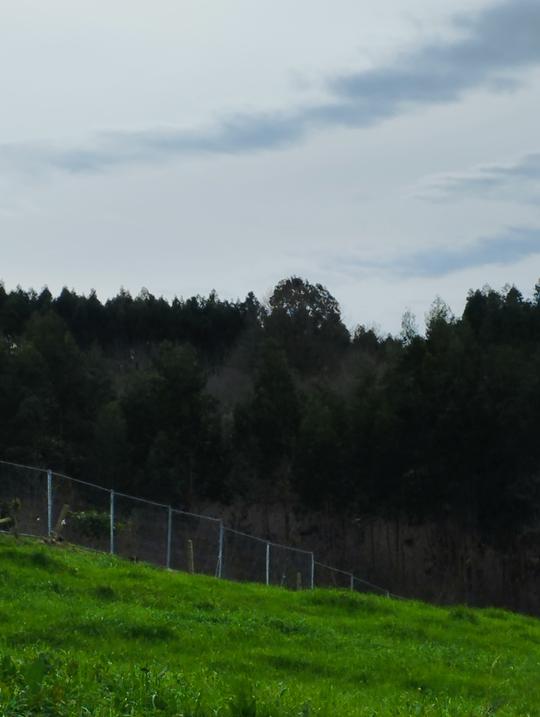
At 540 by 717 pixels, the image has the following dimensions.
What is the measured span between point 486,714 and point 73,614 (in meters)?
7.39

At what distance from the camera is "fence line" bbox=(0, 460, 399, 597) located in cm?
2822

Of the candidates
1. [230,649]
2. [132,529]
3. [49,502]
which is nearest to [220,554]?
[132,529]

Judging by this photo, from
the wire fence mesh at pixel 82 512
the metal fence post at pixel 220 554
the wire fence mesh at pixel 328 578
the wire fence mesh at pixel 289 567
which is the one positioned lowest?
the wire fence mesh at pixel 328 578

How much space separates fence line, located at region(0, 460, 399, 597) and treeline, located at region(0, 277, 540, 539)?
14.3 m

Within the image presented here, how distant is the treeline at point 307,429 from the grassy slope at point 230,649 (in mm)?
26834

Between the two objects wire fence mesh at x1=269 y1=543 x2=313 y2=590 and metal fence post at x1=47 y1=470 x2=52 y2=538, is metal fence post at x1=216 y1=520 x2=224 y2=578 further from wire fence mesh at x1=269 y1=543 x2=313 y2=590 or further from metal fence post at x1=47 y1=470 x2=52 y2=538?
metal fence post at x1=47 y1=470 x2=52 y2=538

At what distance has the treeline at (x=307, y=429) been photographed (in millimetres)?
50656

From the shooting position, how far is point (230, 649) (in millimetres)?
15078

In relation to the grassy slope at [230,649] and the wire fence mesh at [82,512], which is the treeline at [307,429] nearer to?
the wire fence mesh at [82,512]

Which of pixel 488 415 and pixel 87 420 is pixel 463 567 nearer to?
pixel 488 415

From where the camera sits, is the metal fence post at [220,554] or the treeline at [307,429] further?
the treeline at [307,429]

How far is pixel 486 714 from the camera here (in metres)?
9.16

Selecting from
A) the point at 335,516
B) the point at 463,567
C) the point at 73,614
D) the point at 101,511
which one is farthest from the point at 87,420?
the point at 73,614

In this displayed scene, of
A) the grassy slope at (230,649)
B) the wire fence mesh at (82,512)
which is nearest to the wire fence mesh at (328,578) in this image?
the wire fence mesh at (82,512)
